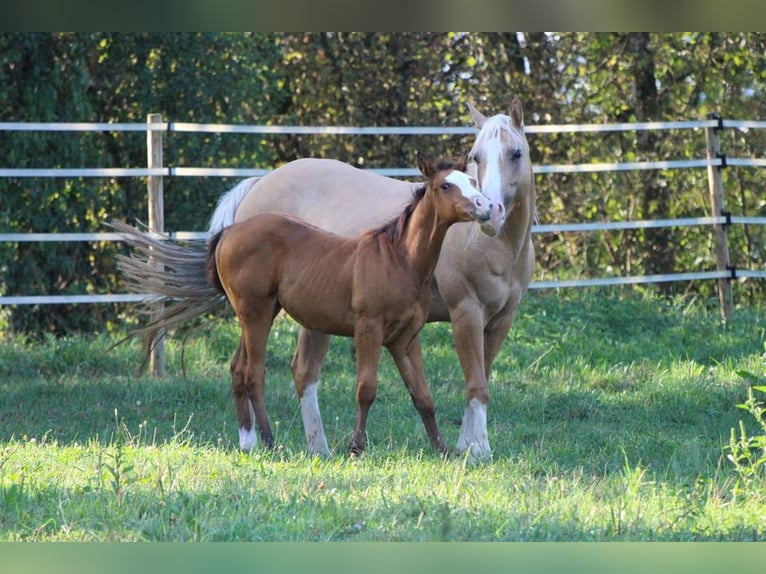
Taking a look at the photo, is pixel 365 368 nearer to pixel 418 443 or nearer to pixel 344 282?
pixel 344 282

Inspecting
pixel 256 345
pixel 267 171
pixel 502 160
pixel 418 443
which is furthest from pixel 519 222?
pixel 267 171

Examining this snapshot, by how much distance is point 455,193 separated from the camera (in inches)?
191

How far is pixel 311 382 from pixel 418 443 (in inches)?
27.4

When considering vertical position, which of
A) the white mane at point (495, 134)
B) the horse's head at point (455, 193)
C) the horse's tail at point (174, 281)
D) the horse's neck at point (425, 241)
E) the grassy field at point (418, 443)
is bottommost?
the grassy field at point (418, 443)

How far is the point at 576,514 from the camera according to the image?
141 inches

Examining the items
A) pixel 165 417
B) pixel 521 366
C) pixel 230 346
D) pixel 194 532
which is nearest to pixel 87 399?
pixel 165 417

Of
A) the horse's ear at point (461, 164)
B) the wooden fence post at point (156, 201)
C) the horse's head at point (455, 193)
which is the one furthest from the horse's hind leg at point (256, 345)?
the wooden fence post at point (156, 201)

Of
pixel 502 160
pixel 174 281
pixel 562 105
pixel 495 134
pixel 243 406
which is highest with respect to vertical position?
pixel 562 105

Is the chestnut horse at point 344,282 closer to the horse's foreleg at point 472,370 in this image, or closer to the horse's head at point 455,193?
the horse's head at point 455,193

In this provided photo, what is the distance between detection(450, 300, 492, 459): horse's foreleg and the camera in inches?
213

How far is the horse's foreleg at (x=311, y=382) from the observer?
18.3ft

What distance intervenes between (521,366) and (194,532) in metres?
4.93

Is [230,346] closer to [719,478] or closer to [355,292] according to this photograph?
[355,292]

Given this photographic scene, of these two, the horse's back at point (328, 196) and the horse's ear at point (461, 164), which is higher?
the horse's ear at point (461, 164)
